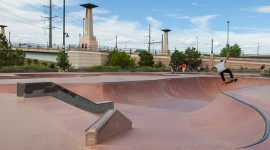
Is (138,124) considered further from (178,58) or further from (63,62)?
(178,58)

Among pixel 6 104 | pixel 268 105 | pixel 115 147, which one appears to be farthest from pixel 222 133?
pixel 6 104

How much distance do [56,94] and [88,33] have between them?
151 ft

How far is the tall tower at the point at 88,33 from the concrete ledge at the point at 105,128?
162 feet

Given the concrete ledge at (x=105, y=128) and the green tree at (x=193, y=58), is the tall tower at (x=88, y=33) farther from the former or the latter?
the concrete ledge at (x=105, y=128)

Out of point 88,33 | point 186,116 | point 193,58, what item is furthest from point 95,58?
point 186,116

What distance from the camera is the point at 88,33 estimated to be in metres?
53.6

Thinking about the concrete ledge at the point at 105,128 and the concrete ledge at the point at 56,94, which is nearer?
the concrete ledge at the point at 105,128

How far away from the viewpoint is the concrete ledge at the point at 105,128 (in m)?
3.84

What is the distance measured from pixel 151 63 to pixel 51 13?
2591cm

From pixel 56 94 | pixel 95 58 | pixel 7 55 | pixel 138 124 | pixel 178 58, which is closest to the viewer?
pixel 138 124

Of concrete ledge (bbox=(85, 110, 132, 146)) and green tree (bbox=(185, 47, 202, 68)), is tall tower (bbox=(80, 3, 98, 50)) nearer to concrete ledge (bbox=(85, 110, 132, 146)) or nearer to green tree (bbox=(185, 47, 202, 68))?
green tree (bbox=(185, 47, 202, 68))

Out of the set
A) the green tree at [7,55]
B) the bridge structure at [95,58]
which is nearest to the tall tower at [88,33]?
the bridge structure at [95,58]

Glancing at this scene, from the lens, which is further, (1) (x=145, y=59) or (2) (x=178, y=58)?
(2) (x=178, y=58)

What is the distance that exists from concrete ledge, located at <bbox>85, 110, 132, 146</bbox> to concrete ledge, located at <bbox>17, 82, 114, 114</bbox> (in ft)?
12.0
